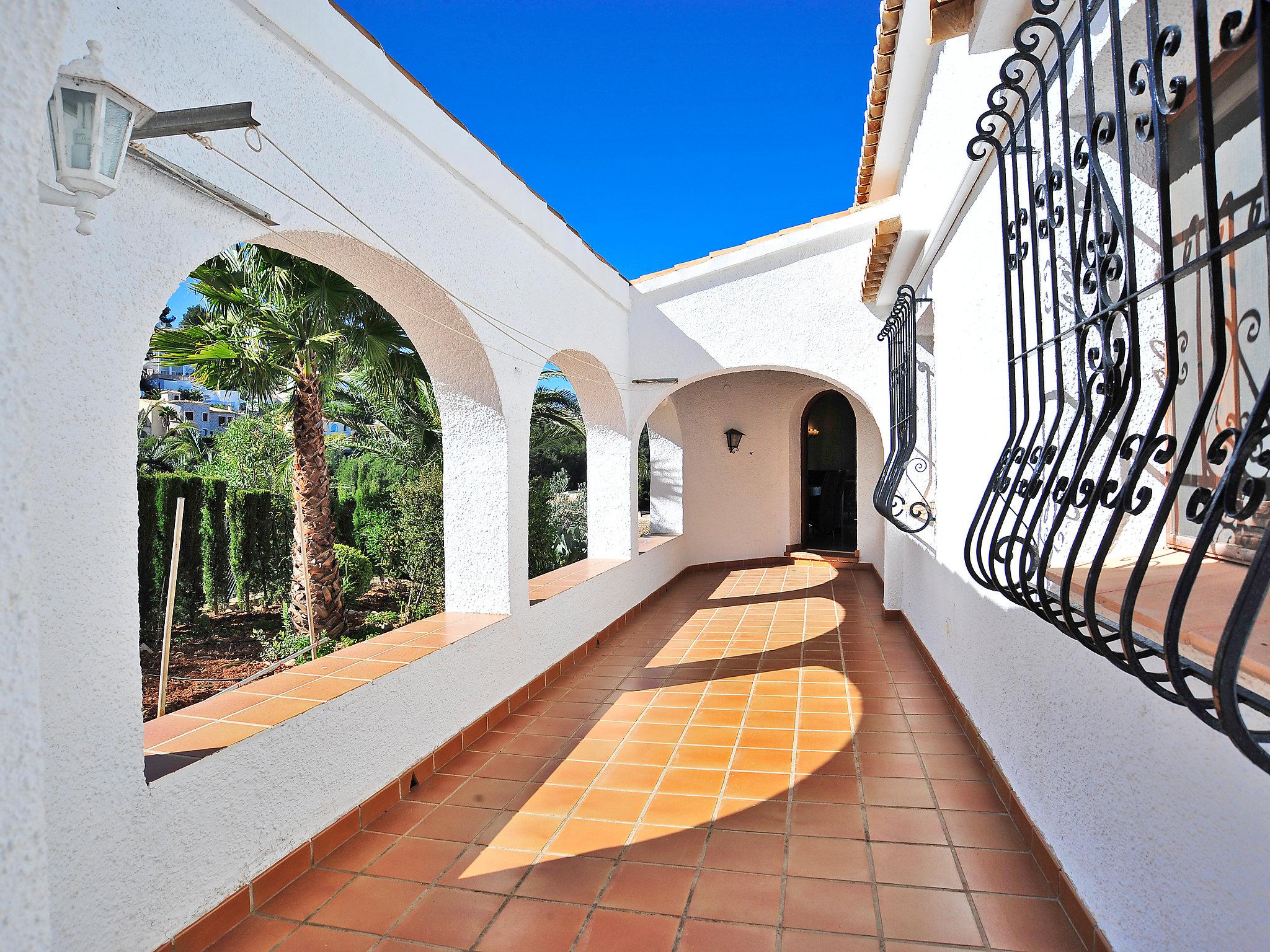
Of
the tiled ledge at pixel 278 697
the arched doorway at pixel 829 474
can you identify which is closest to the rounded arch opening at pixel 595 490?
the tiled ledge at pixel 278 697

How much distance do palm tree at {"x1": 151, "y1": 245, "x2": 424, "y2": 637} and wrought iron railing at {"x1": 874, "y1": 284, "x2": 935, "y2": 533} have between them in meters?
4.74

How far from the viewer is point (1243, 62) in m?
1.94

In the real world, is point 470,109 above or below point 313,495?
above

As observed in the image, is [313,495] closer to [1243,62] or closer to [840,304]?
[840,304]

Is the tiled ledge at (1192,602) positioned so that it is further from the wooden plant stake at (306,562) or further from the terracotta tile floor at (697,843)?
the wooden plant stake at (306,562)

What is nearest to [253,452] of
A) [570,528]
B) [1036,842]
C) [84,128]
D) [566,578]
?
[570,528]

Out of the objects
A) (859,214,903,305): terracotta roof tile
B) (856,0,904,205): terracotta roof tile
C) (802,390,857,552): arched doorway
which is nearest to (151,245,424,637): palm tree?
(859,214,903,305): terracotta roof tile

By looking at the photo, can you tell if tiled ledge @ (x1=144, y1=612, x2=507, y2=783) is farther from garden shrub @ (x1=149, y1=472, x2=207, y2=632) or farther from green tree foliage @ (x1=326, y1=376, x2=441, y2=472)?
garden shrub @ (x1=149, y1=472, x2=207, y2=632)

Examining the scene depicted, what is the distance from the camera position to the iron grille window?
47.0 inches

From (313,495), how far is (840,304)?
616cm

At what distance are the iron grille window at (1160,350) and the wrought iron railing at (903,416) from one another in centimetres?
312

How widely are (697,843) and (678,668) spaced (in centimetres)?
316

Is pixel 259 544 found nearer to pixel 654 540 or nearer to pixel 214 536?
pixel 214 536

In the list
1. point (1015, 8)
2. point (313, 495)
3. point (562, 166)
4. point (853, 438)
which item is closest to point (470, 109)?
point (562, 166)
